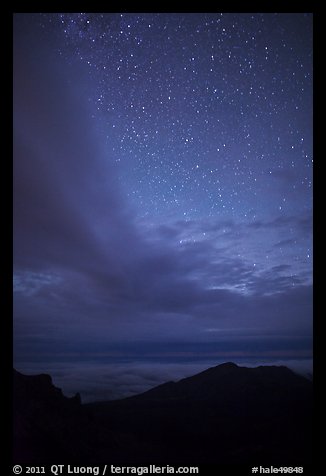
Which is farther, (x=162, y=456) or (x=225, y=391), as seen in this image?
(x=225, y=391)

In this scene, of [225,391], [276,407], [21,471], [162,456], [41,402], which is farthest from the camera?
[225,391]
